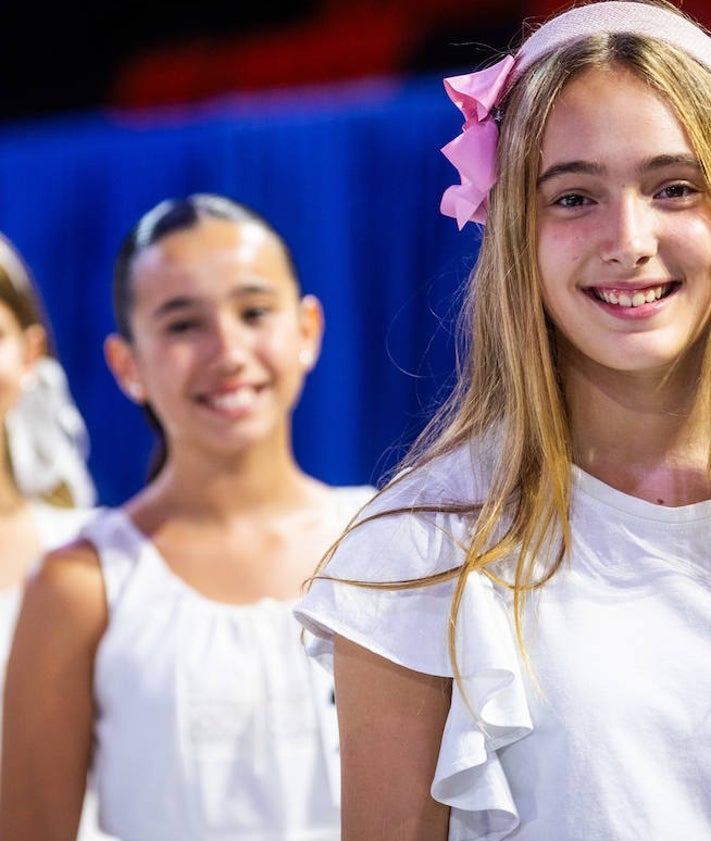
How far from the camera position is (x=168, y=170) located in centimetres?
492

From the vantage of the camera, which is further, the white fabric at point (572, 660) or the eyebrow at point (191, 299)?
the eyebrow at point (191, 299)

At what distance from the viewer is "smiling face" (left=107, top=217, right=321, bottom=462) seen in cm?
245

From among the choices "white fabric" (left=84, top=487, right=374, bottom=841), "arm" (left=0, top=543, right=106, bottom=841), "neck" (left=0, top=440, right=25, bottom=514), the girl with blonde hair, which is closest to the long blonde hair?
the girl with blonde hair

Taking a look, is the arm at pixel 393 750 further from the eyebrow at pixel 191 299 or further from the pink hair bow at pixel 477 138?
the eyebrow at pixel 191 299

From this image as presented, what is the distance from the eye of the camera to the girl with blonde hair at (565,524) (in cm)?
134

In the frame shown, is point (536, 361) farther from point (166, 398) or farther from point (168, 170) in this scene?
point (168, 170)

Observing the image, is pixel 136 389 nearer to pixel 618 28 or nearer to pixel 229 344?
pixel 229 344

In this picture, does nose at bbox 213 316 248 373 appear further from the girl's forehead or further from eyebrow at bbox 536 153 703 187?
eyebrow at bbox 536 153 703 187

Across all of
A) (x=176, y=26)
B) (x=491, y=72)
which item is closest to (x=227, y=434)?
(x=491, y=72)

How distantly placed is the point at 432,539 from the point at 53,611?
1.07 m

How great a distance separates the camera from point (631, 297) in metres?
1.41

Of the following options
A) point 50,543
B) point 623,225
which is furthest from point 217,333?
point 623,225

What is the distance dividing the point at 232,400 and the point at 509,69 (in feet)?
3.51

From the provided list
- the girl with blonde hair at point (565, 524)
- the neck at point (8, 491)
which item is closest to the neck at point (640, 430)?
the girl with blonde hair at point (565, 524)
